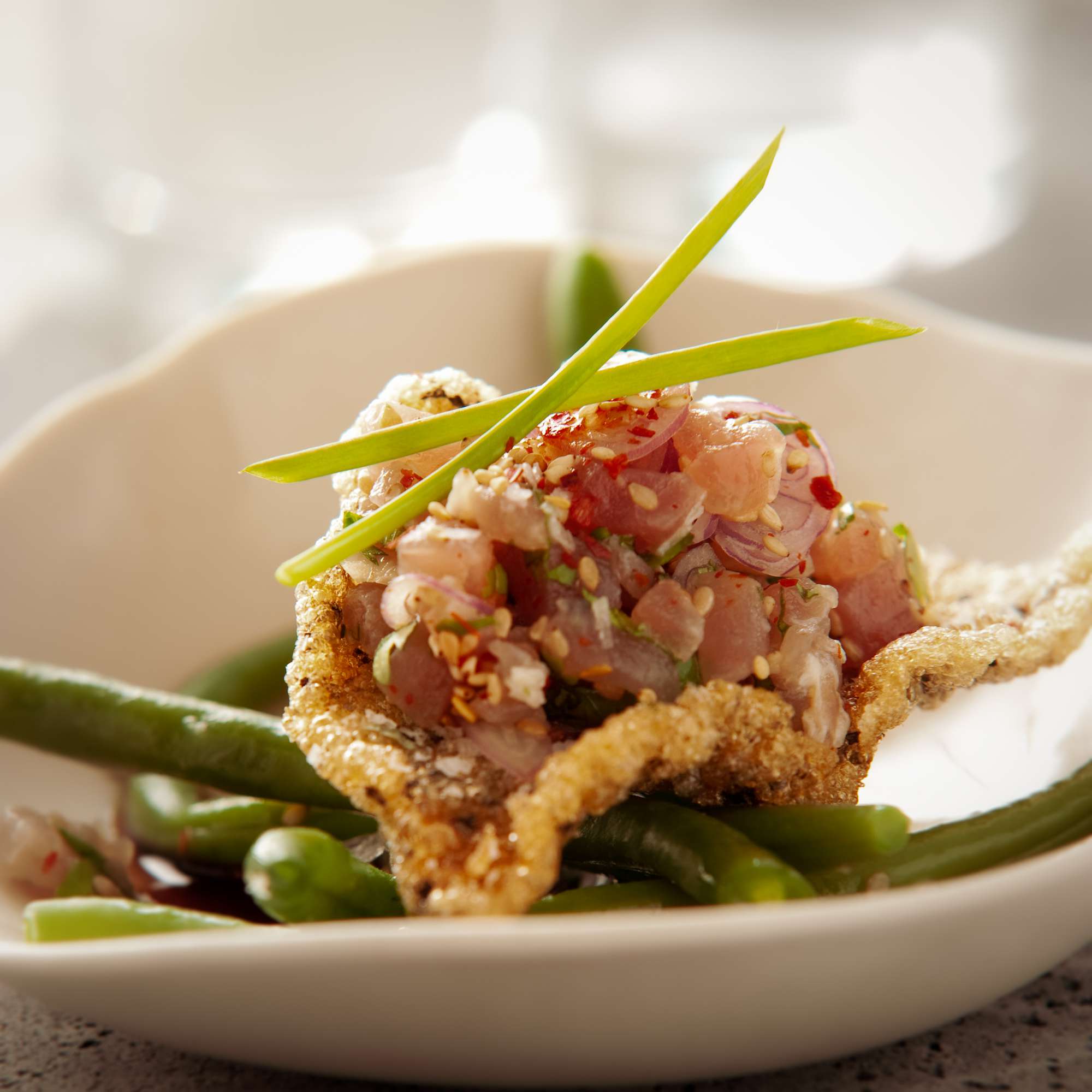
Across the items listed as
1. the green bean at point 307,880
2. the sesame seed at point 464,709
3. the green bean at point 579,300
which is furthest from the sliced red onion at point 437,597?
the green bean at point 579,300

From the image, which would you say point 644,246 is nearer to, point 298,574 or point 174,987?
point 298,574

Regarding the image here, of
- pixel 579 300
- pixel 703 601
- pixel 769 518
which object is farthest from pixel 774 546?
pixel 579 300

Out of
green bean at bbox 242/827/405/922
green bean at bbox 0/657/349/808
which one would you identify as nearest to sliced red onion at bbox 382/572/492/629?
green bean at bbox 242/827/405/922

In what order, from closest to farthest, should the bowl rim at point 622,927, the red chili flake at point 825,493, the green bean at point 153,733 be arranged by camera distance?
the bowl rim at point 622,927 → the red chili flake at point 825,493 → the green bean at point 153,733

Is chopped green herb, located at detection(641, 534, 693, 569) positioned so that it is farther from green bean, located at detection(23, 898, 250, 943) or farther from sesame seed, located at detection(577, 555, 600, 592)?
green bean, located at detection(23, 898, 250, 943)

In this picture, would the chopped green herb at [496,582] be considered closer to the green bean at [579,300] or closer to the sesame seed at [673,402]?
the sesame seed at [673,402]

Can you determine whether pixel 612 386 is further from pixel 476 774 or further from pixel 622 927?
pixel 622 927

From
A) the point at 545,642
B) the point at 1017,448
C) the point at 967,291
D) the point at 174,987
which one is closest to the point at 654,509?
the point at 545,642
